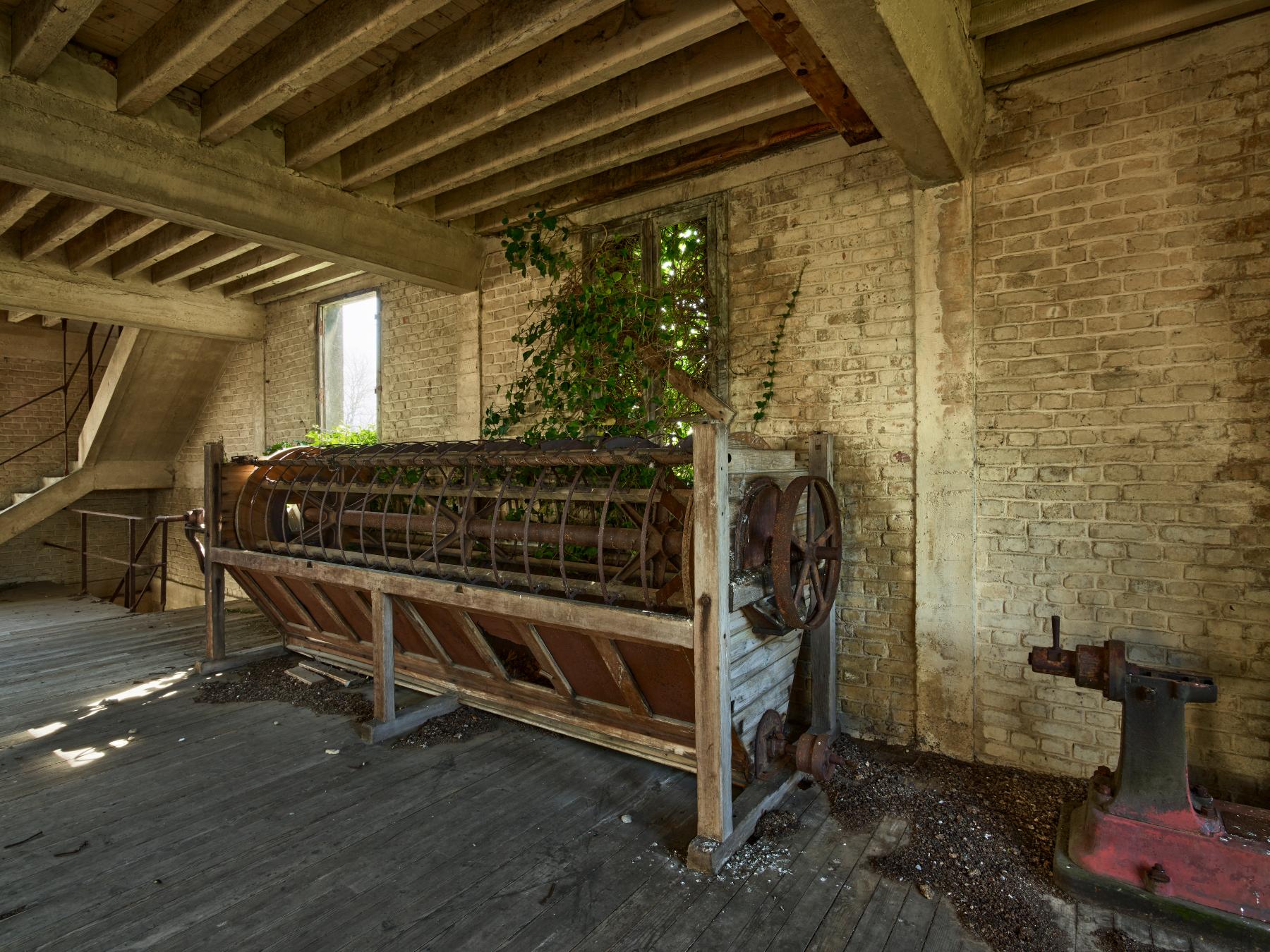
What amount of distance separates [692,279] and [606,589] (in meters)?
2.45

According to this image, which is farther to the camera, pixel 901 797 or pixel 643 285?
pixel 643 285

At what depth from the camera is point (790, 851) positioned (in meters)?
2.72

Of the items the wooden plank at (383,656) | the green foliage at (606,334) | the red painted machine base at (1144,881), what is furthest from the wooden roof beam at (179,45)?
the red painted machine base at (1144,881)

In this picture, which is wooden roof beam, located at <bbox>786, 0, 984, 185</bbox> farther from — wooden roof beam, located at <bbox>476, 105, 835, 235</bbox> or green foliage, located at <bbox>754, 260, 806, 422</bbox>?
green foliage, located at <bbox>754, 260, 806, 422</bbox>

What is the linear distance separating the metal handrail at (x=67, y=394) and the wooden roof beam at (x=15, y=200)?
14.7 feet

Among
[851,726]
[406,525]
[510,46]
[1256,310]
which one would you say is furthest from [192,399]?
[1256,310]

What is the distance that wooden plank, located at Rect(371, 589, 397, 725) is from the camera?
12.6 ft

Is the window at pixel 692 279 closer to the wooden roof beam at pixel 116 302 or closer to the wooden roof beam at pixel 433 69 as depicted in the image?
the wooden roof beam at pixel 433 69

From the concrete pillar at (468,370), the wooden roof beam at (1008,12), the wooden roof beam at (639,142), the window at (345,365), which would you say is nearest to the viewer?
the wooden roof beam at (1008,12)

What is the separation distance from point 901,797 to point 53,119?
5.44m

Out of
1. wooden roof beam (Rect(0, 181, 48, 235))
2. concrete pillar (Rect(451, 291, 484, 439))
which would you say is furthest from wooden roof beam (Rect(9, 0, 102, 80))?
concrete pillar (Rect(451, 291, 484, 439))

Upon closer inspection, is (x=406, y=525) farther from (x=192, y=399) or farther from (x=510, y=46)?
(x=192, y=399)

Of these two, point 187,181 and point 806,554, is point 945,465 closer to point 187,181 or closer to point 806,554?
point 806,554

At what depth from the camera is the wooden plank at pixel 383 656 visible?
12.6 feet
